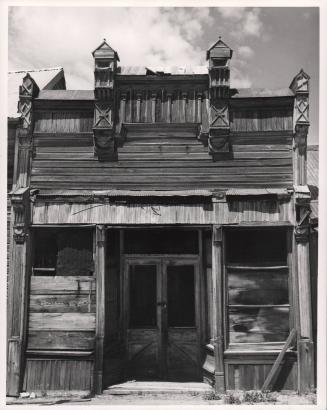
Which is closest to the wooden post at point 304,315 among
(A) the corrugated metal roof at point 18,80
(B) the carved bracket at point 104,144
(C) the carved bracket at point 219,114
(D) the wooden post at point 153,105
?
(C) the carved bracket at point 219,114

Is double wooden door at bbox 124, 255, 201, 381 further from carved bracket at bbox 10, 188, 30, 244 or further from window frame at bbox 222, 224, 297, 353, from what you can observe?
carved bracket at bbox 10, 188, 30, 244

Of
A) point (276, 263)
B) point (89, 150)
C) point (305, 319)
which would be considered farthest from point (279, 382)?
point (89, 150)

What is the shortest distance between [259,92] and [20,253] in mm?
5712

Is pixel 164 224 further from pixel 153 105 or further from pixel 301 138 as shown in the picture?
pixel 301 138

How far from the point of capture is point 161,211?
794 cm

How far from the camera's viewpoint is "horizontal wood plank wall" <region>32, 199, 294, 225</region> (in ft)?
25.9

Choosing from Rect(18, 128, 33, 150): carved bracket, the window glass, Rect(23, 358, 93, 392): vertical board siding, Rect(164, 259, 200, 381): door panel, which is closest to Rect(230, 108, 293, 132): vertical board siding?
Rect(164, 259, 200, 381): door panel

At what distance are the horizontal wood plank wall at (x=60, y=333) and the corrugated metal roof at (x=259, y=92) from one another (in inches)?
185

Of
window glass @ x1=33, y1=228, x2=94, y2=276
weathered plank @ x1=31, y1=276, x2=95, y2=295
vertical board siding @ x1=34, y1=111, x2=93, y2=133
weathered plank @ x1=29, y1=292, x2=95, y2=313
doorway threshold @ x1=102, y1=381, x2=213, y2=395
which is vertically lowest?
doorway threshold @ x1=102, y1=381, x2=213, y2=395

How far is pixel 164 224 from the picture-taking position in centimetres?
793

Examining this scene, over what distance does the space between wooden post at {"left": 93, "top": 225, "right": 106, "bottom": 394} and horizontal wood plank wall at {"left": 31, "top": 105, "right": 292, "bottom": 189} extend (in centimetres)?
106

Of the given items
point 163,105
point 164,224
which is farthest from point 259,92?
point 164,224

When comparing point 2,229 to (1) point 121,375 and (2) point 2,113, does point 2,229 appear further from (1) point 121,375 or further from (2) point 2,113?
(1) point 121,375

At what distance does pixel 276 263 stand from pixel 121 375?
12.5ft
